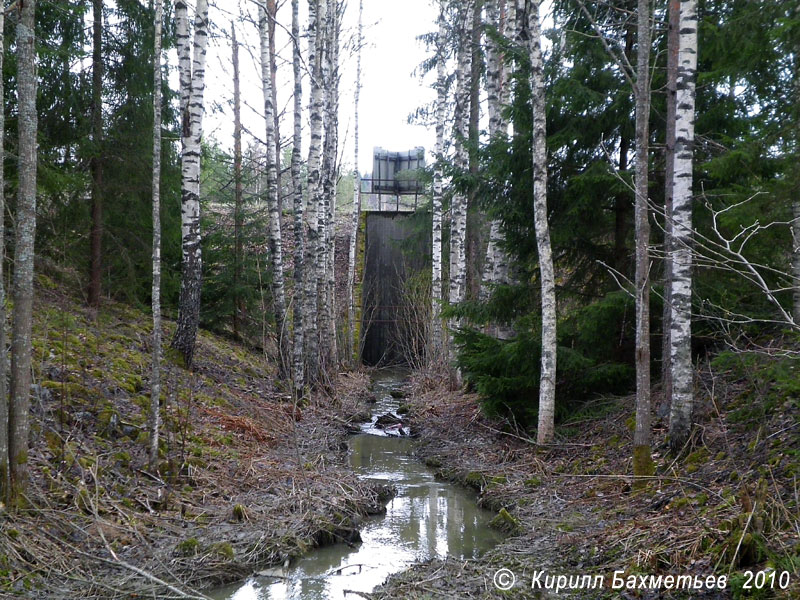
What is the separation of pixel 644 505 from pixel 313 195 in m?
9.44

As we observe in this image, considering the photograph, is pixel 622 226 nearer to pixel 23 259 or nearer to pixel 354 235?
pixel 23 259

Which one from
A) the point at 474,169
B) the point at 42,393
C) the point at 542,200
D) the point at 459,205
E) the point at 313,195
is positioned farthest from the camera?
the point at 474,169

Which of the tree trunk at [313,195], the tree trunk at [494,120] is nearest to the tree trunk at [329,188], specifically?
the tree trunk at [313,195]

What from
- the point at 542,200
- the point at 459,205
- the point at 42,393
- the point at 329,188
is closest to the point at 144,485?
the point at 42,393

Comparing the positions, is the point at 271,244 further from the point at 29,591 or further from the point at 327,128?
the point at 29,591

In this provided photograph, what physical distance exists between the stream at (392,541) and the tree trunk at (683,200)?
8.08 ft

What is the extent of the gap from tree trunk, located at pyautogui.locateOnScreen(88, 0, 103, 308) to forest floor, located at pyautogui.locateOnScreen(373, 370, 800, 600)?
268 inches

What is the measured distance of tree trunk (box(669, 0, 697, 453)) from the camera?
675 centimetres

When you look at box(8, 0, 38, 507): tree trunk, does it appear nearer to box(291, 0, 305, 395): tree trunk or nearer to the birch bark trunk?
box(291, 0, 305, 395): tree trunk

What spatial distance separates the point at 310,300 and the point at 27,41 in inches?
332

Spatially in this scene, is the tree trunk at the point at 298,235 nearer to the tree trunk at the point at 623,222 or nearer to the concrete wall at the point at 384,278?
the tree trunk at the point at 623,222

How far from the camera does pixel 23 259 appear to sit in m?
5.38

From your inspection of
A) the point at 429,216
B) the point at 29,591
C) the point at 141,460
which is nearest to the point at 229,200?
the point at 429,216

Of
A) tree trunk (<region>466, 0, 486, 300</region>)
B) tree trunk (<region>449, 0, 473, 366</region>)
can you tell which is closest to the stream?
tree trunk (<region>449, 0, 473, 366</region>)
